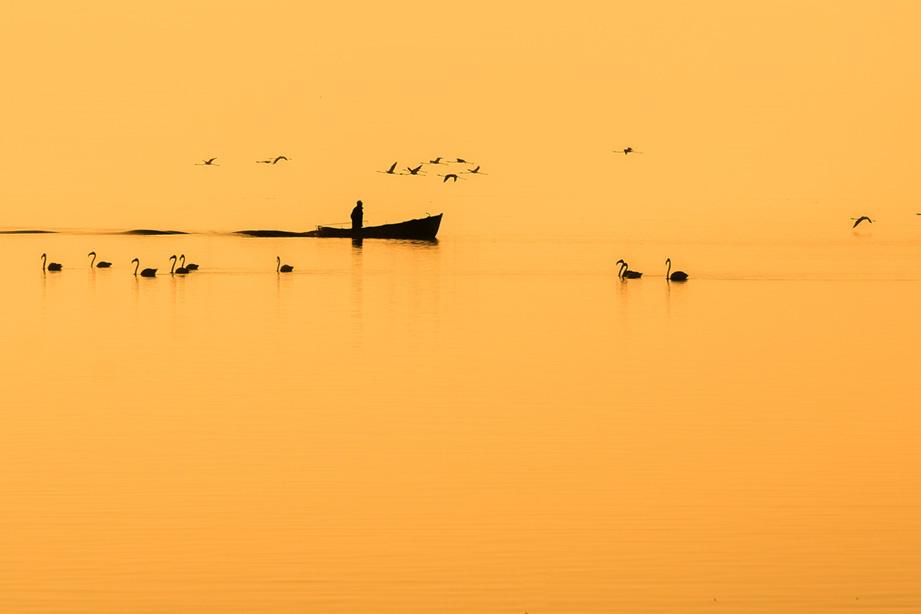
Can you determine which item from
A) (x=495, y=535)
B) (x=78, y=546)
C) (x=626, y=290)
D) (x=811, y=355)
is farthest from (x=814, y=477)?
(x=626, y=290)

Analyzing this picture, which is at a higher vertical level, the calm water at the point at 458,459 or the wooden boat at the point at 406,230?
the wooden boat at the point at 406,230

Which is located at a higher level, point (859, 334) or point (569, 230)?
point (569, 230)

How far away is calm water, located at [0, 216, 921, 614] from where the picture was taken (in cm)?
1249

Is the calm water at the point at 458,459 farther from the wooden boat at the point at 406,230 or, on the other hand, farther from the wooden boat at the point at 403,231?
the wooden boat at the point at 406,230

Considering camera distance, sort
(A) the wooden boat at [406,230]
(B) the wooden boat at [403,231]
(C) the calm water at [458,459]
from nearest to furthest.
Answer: (C) the calm water at [458,459] → (B) the wooden boat at [403,231] → (A) the wooden boat at [406,230]

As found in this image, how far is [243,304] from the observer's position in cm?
4209

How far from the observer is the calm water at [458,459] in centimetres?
1249

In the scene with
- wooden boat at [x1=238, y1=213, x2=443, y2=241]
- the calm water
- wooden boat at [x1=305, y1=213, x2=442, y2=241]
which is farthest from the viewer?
wooden boat at [x1=238, y1=213, x2=443, y2=241]

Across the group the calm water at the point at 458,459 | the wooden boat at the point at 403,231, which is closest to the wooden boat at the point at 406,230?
the wooden boat at the point at 403,231

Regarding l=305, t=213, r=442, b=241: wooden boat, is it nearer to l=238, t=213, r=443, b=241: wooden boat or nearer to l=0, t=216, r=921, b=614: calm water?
l=238, t=213, r=443, b=241: wooden boat

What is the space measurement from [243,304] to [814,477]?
2717 centimetres

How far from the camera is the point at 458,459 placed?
17922mm

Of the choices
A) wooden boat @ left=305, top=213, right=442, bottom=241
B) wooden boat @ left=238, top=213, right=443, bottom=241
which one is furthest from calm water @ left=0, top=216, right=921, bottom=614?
wooden boat @ left=238, top=213, right=443, bottom=241

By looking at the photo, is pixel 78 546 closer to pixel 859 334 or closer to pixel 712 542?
pixel 712 542
